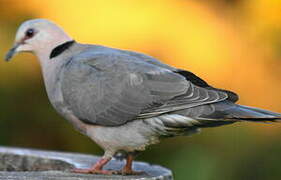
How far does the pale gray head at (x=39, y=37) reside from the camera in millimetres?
4793

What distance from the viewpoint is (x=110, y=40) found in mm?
7359

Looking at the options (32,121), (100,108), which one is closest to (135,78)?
(100,108)

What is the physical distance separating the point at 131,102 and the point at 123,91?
0.08 metres

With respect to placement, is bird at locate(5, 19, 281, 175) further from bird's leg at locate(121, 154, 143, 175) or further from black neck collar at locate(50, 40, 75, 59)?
black neck collar at locate(50, 40, 75, 59)

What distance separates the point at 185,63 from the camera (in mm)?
7312

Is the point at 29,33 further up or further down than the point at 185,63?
further up

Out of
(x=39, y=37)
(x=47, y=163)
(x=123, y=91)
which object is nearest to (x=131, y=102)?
(x=123, y=91)

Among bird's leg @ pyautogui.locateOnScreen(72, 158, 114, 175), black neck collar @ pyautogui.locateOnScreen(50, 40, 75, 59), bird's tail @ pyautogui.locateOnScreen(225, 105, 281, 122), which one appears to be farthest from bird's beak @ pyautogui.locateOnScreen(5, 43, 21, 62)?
bird's tail @ pyautogui.locateOnScreen(225, 105, 281, 122)

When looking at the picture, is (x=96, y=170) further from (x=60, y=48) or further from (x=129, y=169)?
(x=60, y=48)

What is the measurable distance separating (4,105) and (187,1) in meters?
2.08

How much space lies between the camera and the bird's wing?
14.1 ft

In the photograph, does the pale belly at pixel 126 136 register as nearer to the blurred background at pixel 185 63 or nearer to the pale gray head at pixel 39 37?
the pale gray head at pixel 39 37

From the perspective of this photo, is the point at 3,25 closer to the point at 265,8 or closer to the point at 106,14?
the point at 106,14

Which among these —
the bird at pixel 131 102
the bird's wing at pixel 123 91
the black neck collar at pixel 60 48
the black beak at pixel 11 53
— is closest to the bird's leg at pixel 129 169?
the bird at pixel 131 102
